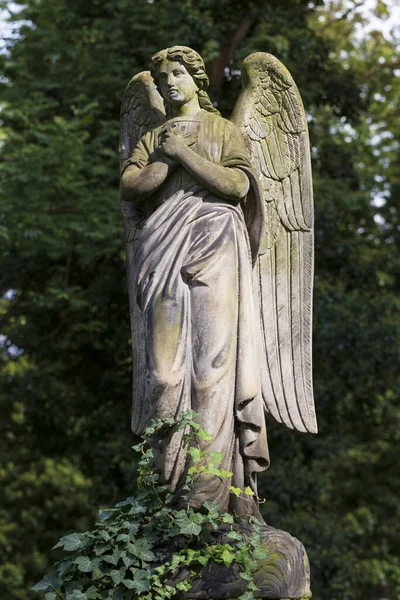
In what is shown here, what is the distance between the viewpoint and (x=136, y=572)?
4.87m

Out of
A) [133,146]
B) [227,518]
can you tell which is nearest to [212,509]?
[227,518]

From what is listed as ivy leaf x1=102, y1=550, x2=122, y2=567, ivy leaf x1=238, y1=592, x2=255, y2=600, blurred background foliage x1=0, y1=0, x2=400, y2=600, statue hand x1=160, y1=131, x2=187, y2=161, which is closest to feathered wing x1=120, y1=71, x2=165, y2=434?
statue hand x1=160, y1=131, x2=187, y2=161

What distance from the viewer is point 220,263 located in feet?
17.7

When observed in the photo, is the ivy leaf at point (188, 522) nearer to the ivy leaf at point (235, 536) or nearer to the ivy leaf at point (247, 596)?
the ivy leaf at point (235, 536)

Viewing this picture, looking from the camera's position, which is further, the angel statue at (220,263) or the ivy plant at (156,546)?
the angel statue at (220,263)

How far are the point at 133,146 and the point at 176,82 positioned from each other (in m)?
0.95

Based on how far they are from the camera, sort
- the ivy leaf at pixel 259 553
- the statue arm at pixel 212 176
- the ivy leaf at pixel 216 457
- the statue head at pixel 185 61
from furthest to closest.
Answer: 1. the statue head at pixel 185 61
2. the statue arm at pixel 212 176
3. the ivy leaf at pixel 216 457
4. the ivy leaf at pixel 259 553

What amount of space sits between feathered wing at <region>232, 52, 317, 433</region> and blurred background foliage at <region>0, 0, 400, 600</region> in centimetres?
508

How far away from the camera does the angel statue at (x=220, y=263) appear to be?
17.2ft

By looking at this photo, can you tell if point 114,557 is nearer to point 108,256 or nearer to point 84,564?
point 84,564

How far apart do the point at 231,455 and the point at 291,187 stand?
5.41 feet

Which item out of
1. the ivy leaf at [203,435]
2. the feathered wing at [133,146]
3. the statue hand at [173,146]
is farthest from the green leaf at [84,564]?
the statue hand at [173,146]

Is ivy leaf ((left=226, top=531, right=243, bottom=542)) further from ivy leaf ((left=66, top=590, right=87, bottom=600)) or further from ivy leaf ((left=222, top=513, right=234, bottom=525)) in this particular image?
ivy leaf ((left=66, top=590, right=87, bottom=600))

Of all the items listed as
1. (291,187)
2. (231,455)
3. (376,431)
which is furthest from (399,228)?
(231,455)
